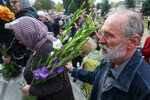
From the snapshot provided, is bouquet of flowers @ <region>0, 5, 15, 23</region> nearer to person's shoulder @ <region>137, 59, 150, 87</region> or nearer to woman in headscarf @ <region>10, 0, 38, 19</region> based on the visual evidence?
woman in headscarf @ <region>10, 0, 38, 19</region>

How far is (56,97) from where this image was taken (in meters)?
1.68

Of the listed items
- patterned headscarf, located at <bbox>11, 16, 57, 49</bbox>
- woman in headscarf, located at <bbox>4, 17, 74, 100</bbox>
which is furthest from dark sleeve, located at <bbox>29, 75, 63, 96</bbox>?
patterned headscarf, located at <bbox>11, 16, 57, 49</bbox>

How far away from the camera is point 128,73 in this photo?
1.09 metres

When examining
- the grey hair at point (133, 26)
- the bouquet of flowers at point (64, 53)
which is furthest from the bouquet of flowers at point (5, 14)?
the grey hair at point (133, 26)

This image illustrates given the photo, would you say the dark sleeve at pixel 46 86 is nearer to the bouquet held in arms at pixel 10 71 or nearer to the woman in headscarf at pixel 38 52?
the woman in headscarf at pixel 38 52

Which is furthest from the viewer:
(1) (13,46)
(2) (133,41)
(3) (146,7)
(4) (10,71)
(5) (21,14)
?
(3) (146,7)

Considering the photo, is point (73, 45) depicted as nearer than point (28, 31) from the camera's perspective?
Yes

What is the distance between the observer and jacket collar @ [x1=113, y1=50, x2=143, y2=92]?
3.47 feet

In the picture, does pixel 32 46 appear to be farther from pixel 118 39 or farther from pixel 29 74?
pixel 118 39

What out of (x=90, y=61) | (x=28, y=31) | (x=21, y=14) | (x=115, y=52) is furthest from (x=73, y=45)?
(x=21, y=14)

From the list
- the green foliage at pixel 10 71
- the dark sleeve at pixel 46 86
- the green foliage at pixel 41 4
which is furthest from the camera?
the green foliage at pixel 41 4

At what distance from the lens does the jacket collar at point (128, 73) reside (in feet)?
3.47

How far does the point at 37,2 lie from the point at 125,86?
50500 mm

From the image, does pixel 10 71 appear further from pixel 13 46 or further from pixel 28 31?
pixel 28 31
